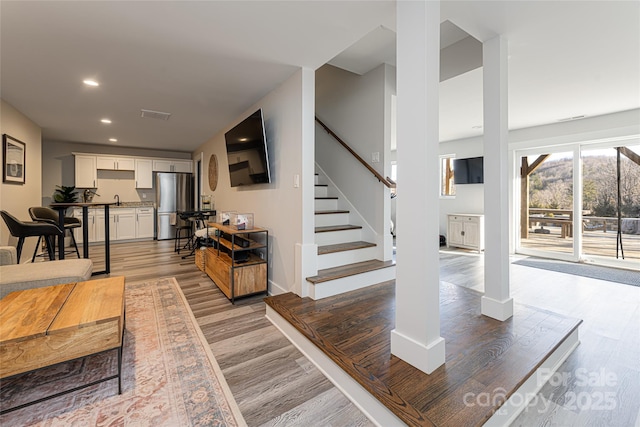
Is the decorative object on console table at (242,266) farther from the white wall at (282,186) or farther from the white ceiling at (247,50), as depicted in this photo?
the white ceiling at (247,50)

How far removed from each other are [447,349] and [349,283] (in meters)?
1.16

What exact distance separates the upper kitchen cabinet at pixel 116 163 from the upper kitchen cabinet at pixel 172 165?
50 centimetres

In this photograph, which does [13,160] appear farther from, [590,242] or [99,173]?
[590,242]

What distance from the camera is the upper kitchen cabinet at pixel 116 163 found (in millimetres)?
6400

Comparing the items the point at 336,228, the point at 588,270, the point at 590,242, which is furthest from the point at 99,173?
the point at 590,242

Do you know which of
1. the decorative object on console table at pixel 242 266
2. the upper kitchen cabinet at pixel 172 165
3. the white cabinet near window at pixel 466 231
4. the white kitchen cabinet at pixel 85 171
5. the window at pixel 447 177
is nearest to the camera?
the decorative object on console table at pixel 242 266

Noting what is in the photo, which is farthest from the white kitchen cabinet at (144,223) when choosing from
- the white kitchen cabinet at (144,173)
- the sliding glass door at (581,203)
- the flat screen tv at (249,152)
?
the sliding glass door at (581,203)

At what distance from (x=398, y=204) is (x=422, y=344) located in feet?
2.49

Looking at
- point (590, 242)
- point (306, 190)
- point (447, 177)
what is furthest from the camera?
point (447, 177)

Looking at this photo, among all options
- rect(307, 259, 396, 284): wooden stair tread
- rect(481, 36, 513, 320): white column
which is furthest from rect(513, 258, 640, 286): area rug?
rect(307, 259, 396, 284): wooden stair tread

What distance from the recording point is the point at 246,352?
199cm

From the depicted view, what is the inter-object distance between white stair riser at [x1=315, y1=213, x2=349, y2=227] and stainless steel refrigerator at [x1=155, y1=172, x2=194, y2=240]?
15.0 feet

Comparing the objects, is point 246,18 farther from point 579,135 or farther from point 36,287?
point 579,135

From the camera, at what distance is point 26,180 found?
418 cm
